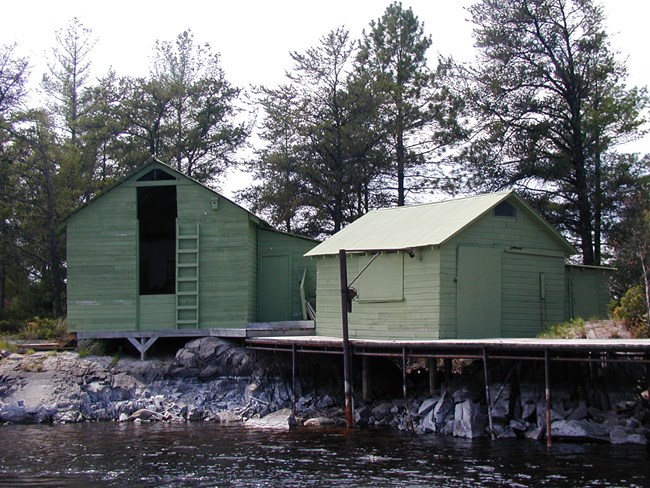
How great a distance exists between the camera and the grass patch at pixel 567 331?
22.5m

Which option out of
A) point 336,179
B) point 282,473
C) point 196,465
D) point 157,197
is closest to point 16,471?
point 196,465

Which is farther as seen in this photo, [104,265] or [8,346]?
[8,346]

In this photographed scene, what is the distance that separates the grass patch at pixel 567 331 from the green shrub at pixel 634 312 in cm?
123

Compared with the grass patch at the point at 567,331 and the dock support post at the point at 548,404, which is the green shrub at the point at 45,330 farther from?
the dock support post at the point at 548,404

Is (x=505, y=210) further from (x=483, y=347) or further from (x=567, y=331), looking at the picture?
(x=483, y=347)

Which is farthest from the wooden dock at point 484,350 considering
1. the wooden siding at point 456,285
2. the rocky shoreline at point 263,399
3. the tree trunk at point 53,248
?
the tree trunk at point 53,248

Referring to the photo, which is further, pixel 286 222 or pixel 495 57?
pixel 286 222

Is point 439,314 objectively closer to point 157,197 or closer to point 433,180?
point 157,197

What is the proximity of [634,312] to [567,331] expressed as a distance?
215 centimetres

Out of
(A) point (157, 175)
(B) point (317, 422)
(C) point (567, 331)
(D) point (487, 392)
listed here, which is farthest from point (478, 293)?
(A) point (157, 175)

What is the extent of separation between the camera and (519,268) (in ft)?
80.9

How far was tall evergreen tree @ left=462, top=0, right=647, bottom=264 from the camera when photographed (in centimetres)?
3397

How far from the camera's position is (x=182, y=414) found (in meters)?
24.6

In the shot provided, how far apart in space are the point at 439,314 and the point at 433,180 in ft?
51.4
